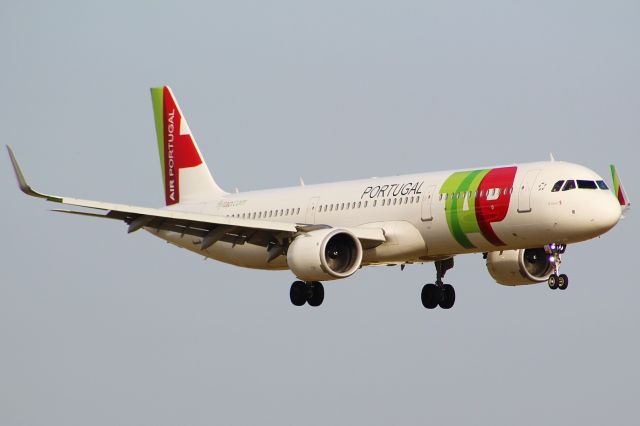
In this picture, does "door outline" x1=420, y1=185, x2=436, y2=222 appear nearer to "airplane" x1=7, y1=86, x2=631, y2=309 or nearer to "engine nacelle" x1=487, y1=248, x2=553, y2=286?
"airplane" x1=7, y1=86, x2=631, y2=309

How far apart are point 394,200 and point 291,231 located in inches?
151

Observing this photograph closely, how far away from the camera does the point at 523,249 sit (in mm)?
57906

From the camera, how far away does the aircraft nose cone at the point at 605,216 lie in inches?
2047

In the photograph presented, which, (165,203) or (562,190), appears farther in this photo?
(165,203)

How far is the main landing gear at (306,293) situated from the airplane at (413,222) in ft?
0.16

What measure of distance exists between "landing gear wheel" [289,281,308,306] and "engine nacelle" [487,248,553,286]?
726cm

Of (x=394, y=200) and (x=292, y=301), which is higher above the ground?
(x=394, y=200)

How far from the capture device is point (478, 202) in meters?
53.5

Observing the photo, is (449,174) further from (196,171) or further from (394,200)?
(196,171)

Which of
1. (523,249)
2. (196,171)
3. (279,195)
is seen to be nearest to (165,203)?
(196,171)

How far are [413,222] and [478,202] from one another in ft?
9.40

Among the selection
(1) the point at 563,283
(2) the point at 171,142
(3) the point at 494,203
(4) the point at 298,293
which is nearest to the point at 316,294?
(4) the point at 298,293

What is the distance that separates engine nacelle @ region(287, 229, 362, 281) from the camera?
54.3m

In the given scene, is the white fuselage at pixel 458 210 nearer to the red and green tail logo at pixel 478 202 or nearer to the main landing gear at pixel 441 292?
the red and green tail logo at pixel 478 202
